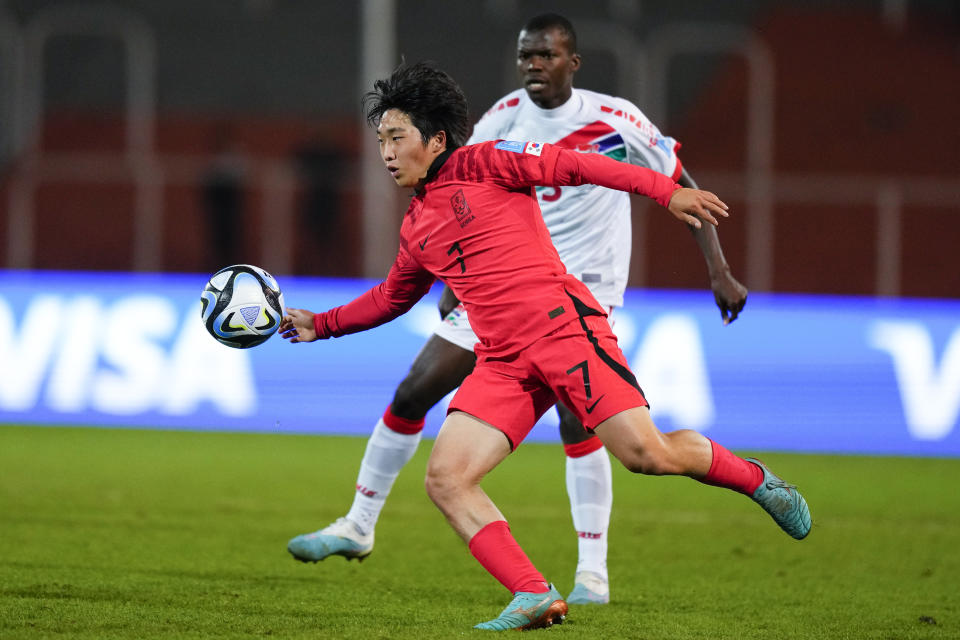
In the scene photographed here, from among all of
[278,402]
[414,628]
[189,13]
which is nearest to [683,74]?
[189,13]

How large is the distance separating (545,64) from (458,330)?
118 centimetres

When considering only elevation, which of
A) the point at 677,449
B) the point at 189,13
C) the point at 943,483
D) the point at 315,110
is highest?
the point at 189,13

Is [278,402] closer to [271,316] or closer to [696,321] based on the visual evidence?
[696,321]

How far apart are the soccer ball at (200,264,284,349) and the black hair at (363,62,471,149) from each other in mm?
792

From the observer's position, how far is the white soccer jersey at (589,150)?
17.7ft

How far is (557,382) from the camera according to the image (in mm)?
4223

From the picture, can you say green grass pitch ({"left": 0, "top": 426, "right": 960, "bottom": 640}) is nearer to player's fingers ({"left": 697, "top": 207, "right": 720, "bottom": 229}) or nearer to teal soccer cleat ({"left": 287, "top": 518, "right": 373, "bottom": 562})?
teal soccer cleat ({"left": 287, "top": 518, "right": 373, "bottom": 562})

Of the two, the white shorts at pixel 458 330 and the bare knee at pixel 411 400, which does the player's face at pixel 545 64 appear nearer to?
the white shorts at pixel 458 330

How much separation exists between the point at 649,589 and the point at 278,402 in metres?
5.58

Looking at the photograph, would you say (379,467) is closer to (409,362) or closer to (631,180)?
(631,180)

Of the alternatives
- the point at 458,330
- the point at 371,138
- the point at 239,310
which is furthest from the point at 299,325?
the point at 371,138

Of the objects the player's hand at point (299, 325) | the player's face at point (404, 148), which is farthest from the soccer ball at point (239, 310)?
the player's face at point (404, 148)

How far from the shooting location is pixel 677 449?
4.20 metres

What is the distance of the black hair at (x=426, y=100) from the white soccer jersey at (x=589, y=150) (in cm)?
97
